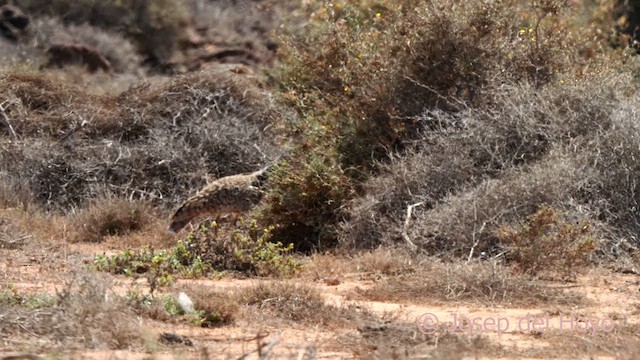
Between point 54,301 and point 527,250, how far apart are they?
3.73m

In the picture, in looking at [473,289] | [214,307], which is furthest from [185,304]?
[473,289]

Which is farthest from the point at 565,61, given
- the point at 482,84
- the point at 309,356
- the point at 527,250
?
the point at 309,356

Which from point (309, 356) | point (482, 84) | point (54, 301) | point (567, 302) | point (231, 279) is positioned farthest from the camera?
point (482, 84)

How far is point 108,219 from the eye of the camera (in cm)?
1045

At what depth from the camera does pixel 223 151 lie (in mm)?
11633

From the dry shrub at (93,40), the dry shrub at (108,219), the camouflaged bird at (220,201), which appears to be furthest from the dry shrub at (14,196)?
the dry shrub at (93,40)

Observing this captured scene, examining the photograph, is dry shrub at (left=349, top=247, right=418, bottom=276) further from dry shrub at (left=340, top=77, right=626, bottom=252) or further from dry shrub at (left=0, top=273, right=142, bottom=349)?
dry shrub at (left=0, top=273, right=142, bottom=349)

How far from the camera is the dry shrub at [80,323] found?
5.33 meters

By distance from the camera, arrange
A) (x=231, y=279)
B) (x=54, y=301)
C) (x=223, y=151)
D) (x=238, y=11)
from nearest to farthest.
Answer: (x=54, y=301) < (x=231, y=279) < (x=223, y=151) < (x=238, y=11)

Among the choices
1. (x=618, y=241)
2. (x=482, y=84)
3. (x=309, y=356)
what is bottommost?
(x=618, y=241)

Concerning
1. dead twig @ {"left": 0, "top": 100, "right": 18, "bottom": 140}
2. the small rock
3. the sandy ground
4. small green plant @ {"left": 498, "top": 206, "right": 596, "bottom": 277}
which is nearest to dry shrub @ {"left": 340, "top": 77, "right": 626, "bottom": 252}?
small green plant @ {"left": 498, "top": 206, "right": 596, "bottom": 277}

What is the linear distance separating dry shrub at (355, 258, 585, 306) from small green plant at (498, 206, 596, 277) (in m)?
0.44

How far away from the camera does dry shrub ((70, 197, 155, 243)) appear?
10.3 metres

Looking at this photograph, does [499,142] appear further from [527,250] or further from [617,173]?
[527,250]
